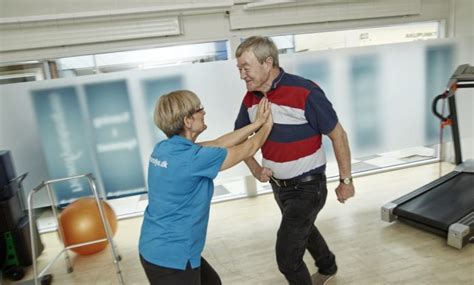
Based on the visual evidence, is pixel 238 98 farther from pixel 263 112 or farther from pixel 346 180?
pixel 346 180

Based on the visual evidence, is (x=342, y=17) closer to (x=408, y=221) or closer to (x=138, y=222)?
(x=408, y=221)

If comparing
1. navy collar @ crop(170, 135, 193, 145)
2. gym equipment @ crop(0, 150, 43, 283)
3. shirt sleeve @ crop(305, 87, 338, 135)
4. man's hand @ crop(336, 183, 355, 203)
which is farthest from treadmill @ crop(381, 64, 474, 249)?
gym equipment @ crop(0, 150, 43, 283)

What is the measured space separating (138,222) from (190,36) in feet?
6.36

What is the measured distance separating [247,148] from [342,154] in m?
Result: 0.55

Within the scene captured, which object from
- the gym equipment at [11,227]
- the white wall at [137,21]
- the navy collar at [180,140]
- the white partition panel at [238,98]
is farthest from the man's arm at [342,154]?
the gym equipment at [11,227]

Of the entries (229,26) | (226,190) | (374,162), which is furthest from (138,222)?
(374,162)

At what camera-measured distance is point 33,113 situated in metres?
2.84

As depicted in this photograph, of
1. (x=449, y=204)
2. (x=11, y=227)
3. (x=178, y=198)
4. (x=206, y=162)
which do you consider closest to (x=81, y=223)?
(x=11, y=227)

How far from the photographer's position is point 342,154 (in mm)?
1778

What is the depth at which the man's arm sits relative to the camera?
5.70 feet

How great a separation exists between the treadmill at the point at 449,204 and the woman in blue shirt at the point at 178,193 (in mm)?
1974

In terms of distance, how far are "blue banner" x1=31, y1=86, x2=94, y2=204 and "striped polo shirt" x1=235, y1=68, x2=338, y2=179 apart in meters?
1.85

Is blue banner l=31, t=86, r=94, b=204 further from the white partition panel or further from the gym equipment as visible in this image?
the gym equipment

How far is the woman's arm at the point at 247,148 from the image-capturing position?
1.45 metres
